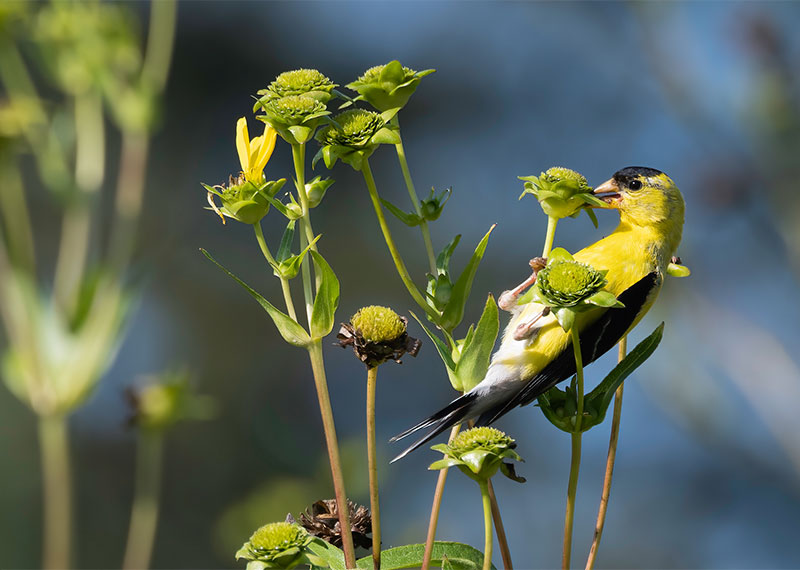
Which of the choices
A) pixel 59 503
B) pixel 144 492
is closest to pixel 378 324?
pixel 59 503

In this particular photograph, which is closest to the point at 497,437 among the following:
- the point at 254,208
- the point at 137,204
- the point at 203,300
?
the point at 254,208

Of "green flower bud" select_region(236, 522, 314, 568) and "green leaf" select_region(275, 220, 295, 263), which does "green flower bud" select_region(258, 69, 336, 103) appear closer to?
"green leaf" select_region(275, 220, 295, 263)

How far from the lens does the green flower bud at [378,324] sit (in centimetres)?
54

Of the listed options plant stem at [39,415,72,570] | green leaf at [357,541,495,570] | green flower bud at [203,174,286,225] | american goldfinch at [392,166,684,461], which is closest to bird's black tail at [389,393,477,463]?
american goldfinch at [392,166,684,461]

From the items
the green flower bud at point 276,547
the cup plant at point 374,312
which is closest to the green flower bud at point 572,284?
the cup plant at point 374,312

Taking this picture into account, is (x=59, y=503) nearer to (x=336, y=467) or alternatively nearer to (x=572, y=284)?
(x=336, y=467)

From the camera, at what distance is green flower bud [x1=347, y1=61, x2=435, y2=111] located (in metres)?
0.58

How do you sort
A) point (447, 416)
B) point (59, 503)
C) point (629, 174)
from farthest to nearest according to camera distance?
1. point (59, 503)
2. point (629, 174)
3. point (447, 416)

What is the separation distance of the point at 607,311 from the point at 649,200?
163mm

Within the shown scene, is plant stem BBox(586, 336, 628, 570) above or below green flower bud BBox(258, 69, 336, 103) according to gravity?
below

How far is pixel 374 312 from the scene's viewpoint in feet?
1.81

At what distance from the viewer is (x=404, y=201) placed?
10.8ft

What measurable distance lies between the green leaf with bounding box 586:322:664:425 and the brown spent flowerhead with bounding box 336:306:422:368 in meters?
0.13

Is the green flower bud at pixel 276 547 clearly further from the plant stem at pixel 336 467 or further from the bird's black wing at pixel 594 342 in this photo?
the bird's black wing at pixel 594 342
